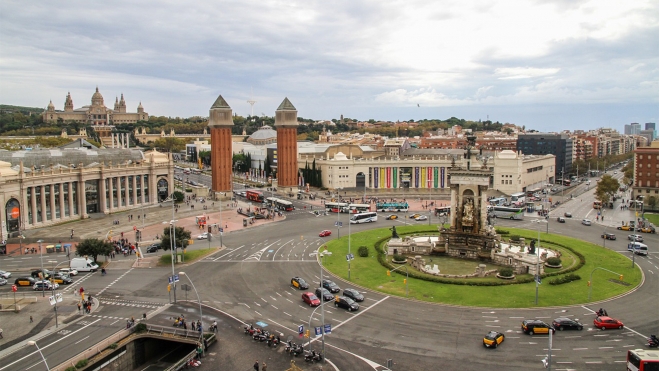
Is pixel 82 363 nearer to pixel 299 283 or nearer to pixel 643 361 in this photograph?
pixel 299 283

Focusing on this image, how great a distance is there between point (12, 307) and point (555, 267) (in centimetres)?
5954

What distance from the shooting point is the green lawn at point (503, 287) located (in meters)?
48.8

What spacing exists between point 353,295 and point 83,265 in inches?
1366

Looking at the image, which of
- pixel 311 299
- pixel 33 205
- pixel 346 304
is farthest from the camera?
pixel 33 205

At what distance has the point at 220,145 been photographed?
127 metres

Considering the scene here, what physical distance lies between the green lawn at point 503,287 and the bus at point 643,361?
48.5ft

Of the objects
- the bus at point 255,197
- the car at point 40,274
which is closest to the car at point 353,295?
the car at point 40,274

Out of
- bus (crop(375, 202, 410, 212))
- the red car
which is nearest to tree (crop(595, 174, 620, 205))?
bus (crop(375, 202, 410, 212))

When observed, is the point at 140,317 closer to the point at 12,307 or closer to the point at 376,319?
the point at 12,307

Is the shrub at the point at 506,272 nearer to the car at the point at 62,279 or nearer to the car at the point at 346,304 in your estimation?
the car at the point at 346,304

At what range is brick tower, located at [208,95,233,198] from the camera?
411 feet

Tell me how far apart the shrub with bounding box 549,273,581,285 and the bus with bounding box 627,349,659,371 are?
20.9 metres

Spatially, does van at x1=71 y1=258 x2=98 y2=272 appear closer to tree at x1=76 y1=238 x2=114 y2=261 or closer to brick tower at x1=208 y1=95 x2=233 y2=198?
tree at x1=76 y1=238 x2=114 y2=261

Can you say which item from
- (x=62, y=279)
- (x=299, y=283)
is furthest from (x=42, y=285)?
(x=299, y=283)
